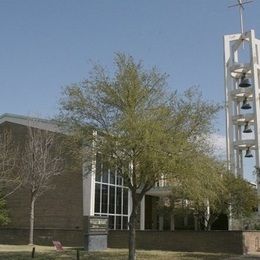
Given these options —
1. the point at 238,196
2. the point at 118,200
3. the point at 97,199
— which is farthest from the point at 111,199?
the point at 238,196

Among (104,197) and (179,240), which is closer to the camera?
(179,240)

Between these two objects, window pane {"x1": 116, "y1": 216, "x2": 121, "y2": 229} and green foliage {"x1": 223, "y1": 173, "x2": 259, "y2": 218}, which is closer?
green foliage {"x1": 223, "y1": 173, "x2": 259, "y2": 218}

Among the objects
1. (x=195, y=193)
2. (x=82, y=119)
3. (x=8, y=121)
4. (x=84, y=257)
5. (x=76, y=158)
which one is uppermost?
(x=8, y=121)

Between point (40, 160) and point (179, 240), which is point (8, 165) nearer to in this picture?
point (40, 160)

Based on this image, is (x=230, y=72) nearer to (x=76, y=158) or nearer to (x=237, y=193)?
(x=237, y=193)

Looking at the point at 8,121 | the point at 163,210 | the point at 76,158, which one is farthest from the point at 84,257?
the point at 8,121

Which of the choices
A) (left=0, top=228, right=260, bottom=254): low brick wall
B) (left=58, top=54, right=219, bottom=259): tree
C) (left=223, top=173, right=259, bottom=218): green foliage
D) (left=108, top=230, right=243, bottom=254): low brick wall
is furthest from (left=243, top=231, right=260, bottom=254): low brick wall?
(left=58, top=54, right=219, bottom=259): tree

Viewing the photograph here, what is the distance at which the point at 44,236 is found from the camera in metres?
41.1

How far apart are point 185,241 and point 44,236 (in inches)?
469

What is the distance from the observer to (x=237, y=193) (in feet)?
118

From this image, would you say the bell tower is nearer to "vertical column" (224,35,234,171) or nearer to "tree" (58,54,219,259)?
"vertical column" (224,35,234,171)

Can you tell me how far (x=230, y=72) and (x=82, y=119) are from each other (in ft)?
97.4

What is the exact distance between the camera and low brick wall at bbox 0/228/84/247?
3944 cm

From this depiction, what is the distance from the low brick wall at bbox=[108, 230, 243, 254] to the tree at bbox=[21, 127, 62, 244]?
692 cm
